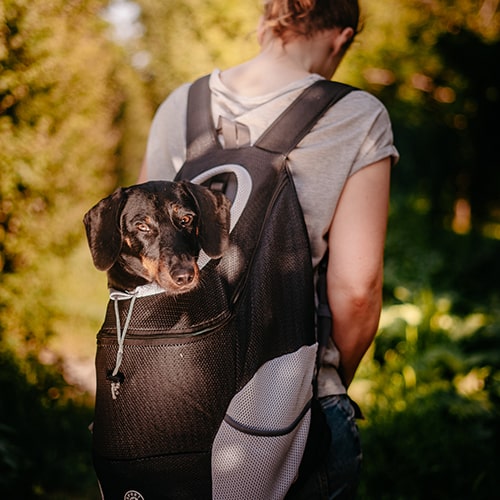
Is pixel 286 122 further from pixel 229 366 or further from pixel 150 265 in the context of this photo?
pixel 229 366

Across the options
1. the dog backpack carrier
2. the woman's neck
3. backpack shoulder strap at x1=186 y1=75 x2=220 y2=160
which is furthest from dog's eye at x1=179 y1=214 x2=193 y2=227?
the woman's neck

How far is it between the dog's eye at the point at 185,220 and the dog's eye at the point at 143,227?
0.09m

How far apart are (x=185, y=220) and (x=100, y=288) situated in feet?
→ 19.3

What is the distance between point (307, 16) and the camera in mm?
1791

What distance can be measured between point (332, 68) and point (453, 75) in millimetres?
9510

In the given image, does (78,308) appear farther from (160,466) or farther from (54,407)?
(160,466)

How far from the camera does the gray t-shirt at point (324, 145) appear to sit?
1.62 metres

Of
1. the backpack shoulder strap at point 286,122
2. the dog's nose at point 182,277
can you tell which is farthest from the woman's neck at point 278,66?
the dog's nose at point 182,277

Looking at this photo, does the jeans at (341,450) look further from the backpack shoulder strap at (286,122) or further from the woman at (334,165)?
the backpack shoulder strap at (286,122)

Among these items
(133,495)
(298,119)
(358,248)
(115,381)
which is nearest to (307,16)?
(298,119)

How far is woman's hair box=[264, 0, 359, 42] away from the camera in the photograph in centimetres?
177

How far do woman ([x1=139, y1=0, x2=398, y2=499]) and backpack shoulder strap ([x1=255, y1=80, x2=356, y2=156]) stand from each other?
28mm

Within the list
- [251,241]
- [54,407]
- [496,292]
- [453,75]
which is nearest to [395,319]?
[496,292]

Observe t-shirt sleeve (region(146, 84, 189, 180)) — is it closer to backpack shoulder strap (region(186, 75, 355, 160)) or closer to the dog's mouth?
backpack shoulder strap (region(186, 75, 355, 160))
